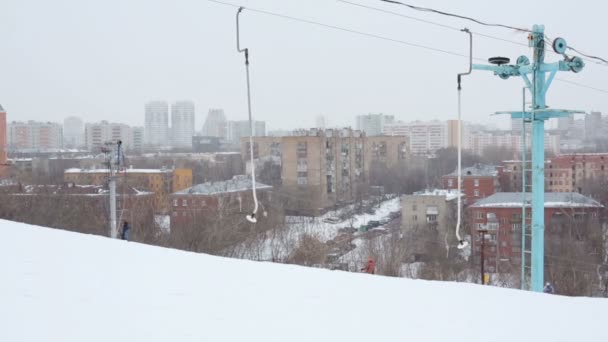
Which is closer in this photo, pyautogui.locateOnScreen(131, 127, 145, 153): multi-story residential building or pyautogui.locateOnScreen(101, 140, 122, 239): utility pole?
pyautogui.locateOnScreen(101, 140, 122, 239): utility pole

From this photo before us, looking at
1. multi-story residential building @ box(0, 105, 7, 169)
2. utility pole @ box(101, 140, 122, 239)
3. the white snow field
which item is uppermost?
multi-story residential building @ box(0, 105, 7, 169)

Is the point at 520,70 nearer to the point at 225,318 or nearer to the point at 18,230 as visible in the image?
the point at 225,318

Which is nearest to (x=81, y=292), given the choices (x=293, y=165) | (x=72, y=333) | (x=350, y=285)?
(x=72, y=333)

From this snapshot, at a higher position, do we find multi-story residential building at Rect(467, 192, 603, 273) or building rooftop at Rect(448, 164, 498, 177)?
building rooftop at Rect(448, 164, 498, 177)

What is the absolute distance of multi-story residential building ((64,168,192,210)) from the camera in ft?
124

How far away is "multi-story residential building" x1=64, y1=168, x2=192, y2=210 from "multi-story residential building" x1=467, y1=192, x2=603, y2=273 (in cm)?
1591

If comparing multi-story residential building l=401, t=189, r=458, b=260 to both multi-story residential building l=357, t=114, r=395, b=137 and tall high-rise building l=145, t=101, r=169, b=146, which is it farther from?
tall high-rise building l=145, t=101, r=169, b=146

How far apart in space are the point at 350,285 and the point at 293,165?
137 feet

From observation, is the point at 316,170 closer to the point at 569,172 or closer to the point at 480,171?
the point at 480,171

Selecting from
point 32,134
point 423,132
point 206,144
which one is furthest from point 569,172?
point 32,134

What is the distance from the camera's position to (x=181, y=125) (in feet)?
373

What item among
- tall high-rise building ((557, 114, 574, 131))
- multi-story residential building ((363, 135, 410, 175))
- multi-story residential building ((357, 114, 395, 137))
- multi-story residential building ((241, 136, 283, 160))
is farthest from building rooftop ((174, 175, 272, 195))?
multi-story residential building ((357, 114, 395, 137))

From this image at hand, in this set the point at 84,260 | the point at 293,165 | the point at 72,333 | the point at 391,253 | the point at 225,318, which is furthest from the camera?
the point at 293,165

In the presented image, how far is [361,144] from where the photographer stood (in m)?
56.5
